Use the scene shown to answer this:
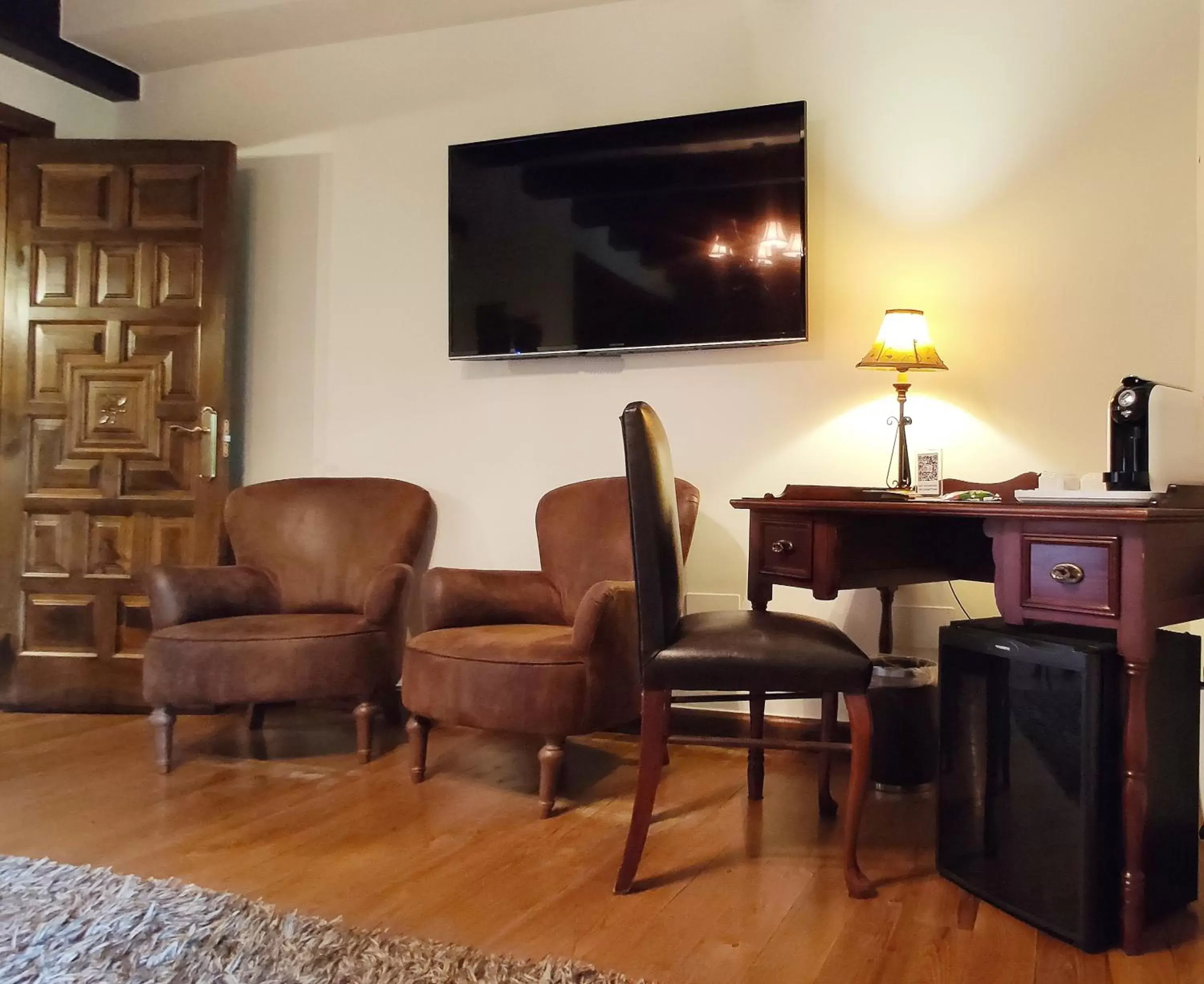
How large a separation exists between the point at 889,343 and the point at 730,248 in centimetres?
63

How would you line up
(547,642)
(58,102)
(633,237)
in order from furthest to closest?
(58,102), (633,237), (547,642)

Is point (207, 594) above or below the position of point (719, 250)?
below

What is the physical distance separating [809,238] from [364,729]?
2.00 metres

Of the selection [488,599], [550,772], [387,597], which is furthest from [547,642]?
[387,597]

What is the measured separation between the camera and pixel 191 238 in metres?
3.26

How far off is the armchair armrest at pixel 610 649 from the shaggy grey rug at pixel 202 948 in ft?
2.73

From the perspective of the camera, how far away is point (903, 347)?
2449mm

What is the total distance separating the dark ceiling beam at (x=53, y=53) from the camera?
317 cm

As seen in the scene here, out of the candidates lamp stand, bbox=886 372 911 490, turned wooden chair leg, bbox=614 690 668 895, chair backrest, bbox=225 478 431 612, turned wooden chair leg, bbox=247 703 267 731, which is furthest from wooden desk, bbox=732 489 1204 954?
turned wooden chair leg, bbox=247 703 267 731

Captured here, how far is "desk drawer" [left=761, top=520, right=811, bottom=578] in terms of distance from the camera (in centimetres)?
202

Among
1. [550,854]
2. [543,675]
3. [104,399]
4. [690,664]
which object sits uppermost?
[104,399]

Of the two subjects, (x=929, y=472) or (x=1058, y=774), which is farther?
(x=929, y=472)

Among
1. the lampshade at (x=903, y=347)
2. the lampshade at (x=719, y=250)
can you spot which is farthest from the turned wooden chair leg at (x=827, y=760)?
the lampshade at (x=719, y=250)

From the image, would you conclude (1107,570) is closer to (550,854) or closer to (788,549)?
(788,549)
